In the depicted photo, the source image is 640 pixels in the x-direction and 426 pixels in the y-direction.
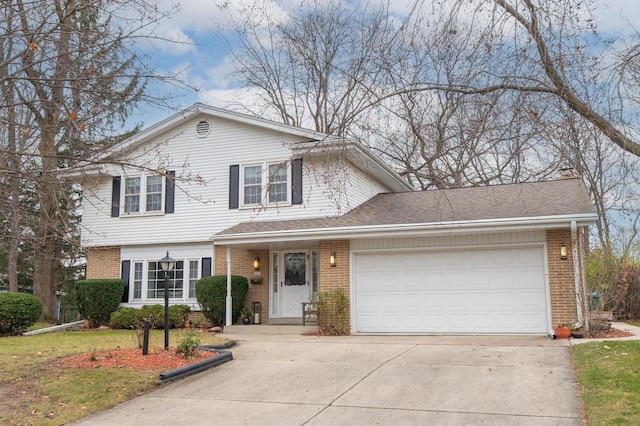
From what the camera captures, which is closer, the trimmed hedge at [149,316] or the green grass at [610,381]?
the green grass at [610,381]

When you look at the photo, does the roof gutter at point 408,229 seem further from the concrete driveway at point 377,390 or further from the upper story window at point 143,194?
the upper story window at point 143,194

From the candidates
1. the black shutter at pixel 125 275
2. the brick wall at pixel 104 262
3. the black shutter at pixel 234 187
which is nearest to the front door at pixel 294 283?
the black shutter at pixel 234 187

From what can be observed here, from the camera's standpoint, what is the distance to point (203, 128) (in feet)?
57.4

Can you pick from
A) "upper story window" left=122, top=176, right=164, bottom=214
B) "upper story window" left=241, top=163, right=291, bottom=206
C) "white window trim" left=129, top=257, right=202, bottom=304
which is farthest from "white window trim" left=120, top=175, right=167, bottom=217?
"upper story window" left=241, top=163, right=291, bottom=206

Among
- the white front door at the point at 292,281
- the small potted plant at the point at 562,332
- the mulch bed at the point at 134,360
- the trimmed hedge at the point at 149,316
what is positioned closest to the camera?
the mulch bed at the point at 134,360

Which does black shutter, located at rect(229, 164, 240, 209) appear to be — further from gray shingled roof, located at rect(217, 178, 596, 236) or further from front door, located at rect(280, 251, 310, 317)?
front door, located at rect(280, 251, 310, 317)

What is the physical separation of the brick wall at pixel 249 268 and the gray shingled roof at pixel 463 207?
112 centimetres

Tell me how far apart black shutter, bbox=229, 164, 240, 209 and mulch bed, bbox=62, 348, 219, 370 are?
23.2 feet

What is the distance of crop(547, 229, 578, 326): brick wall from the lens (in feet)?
40.2

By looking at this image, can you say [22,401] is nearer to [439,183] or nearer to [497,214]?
[497,214]

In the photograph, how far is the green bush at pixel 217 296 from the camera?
15.6m

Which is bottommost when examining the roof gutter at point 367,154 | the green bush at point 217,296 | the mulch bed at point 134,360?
the mulch bed at point 134,360

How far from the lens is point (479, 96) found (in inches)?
279

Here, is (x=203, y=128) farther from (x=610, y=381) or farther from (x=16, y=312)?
(x=610, y=381)
